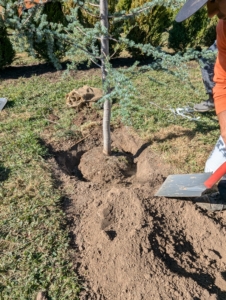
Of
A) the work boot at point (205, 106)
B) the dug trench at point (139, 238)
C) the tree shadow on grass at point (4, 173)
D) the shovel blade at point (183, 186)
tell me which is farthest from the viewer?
the work boot at point (205, 106)

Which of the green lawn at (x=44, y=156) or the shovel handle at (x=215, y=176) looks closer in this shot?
the green lawn at (x=44, y=156)

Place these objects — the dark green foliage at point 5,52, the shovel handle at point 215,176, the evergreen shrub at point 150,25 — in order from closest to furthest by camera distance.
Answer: the shovel handle at point 215,176, the dark green foliage at point 5,52, the evergreen shrub at point 150,25

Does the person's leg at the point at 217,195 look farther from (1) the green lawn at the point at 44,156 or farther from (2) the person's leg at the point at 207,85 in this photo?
(2) the person's leg at the point at 207,85

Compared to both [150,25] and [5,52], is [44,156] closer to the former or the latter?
[5,52]

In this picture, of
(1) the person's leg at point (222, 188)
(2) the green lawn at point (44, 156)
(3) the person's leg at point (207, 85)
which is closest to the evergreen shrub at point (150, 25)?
(2) the green lawn at point (44, 156)

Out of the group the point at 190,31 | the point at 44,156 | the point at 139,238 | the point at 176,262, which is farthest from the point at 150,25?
the point at 176,262

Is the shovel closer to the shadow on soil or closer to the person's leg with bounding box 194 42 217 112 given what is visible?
the shadow on soil

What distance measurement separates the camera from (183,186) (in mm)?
2883

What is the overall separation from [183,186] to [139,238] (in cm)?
73

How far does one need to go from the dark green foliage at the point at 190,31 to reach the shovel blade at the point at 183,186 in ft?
16.3

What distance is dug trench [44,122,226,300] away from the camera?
2.19 meters

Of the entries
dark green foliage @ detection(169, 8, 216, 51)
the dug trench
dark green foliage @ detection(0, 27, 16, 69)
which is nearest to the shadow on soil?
the dug trench

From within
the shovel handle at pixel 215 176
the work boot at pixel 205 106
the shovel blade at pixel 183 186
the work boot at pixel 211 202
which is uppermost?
the shovel handle at pixel 215 176

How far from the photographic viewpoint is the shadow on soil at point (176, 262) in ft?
7.44
